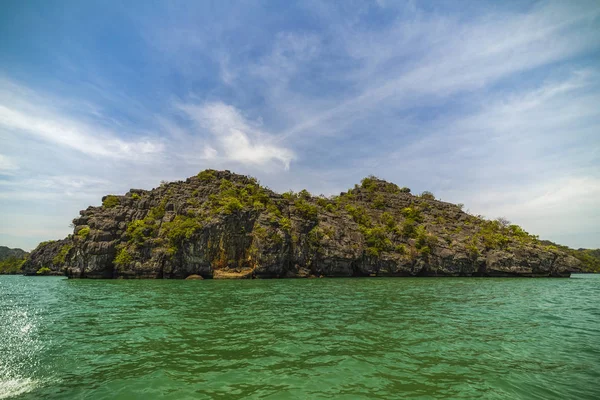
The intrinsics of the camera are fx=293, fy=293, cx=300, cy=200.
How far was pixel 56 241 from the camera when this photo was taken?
350 feet

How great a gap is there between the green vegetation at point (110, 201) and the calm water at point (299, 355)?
55.6 m

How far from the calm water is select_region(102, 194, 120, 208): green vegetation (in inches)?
2189

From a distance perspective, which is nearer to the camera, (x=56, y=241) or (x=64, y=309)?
(x=64, y=309)

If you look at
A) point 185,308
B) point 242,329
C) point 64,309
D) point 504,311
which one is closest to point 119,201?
point 64,309

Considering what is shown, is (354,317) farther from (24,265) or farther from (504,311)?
(24,265)

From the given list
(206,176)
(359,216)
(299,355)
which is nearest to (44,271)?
(206,176)

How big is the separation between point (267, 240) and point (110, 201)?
125 feet

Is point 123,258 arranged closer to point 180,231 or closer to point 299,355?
point 180,231

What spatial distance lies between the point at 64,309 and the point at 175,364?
15.1 meters

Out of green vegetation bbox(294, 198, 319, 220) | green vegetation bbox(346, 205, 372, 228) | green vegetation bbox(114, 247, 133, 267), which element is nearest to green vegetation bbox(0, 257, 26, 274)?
green vegetation bbox(114, 247, 133, 267)

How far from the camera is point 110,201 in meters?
66.1

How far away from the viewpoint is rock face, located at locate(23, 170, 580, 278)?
5531cm

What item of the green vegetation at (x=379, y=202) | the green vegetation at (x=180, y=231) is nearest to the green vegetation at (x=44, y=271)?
the green vegetation at (x=180, y=231)

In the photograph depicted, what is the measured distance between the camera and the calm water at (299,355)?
6.90 m
